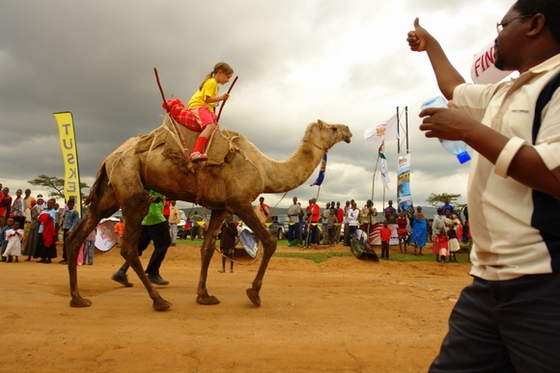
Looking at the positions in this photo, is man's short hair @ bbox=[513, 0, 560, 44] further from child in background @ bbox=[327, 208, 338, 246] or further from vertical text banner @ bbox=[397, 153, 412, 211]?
child in background @ bbox=[327, 208, 338, 246]

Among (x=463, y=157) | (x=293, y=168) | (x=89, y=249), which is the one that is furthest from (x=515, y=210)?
(x=89, y=249)

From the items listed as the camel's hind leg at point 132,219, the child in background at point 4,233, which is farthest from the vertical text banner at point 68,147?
the camel's hind leg at point 132,219

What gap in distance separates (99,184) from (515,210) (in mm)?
6166

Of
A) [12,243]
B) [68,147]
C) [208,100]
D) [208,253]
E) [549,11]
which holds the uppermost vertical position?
[68,147]

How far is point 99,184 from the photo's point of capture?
641cm

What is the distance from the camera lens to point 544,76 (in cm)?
159

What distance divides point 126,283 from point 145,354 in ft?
13.1

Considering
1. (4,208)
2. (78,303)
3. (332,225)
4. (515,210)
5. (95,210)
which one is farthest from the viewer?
(332,225)

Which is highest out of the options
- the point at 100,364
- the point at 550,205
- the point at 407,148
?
the point at 407,148

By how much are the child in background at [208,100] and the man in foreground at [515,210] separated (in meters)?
4.42

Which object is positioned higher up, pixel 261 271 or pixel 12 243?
pixel 261 271

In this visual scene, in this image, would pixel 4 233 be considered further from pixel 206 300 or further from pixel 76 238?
pixel 206 300

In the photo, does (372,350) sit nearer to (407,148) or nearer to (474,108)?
(474,108)

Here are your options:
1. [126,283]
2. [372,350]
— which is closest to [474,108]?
[372,350]
